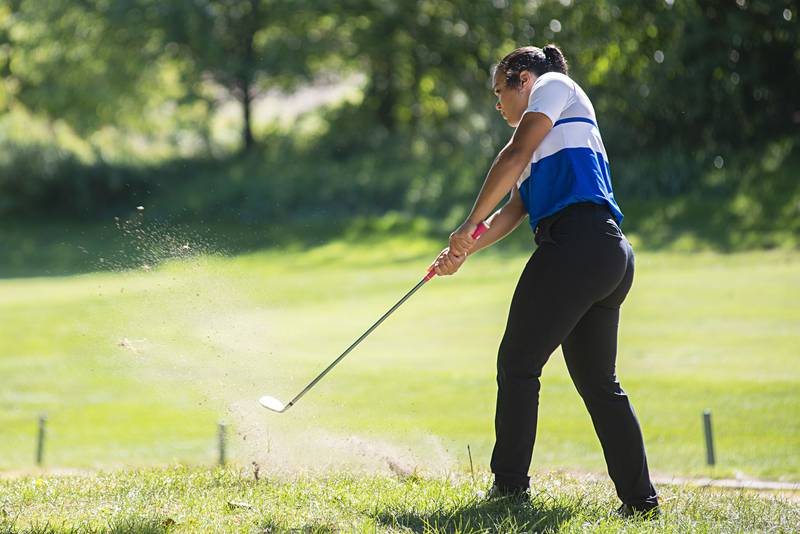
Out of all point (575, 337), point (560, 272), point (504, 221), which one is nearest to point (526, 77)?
point (504, 221)

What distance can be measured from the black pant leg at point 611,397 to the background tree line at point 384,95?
18313mm

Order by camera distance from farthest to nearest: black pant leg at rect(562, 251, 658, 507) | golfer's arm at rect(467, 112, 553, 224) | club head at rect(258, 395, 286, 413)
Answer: club head at rect(258, 395, 286, 413) < black pant leg at rect(562, 251, 658, 507) < golfer's arm at rect(467, 112, 553, 224)

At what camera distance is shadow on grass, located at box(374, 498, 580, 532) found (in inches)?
158

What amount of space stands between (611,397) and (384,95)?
2943cm

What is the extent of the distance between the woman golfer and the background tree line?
18321 millimetres

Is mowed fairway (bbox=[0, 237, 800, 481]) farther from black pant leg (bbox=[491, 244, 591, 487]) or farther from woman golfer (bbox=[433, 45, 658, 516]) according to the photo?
woman golfer (bbox=[433, 45, 658, 516])

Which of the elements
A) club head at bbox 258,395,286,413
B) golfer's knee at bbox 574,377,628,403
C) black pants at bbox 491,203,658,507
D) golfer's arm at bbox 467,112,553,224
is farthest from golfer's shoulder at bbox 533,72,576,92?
club head at bbox 258,395,286,413

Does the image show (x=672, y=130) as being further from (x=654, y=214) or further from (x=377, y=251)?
(x=377, y=251)

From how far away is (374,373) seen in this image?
35.7 ft

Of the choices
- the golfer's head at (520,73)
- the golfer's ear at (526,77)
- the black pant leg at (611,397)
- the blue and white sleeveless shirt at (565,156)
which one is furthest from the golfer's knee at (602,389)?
the golfer's ear at (526,77)

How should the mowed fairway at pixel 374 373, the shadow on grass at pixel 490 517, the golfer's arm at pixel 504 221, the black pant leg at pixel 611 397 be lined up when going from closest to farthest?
the shadow on grass at pixel 490 517, the black pant leg at pixel 611 397, the golfer's arm at pixel 504 221, the mowed fairway at pixel 374 373

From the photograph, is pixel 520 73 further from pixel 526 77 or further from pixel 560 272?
pixel 560 272

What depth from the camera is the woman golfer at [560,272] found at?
4203mm

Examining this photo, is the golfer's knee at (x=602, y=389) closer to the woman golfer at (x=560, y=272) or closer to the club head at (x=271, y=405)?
the woman golfer at (x=560, y=272)
